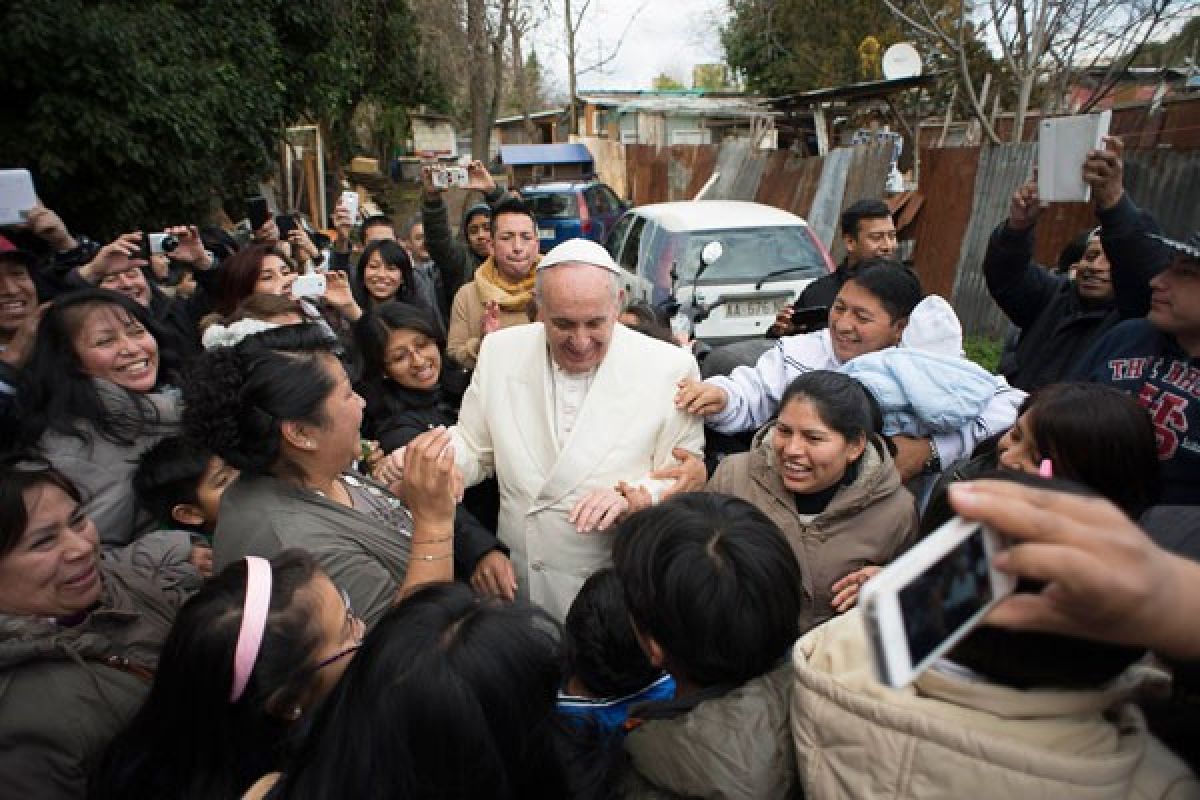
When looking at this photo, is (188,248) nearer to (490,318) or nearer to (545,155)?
(490,318)

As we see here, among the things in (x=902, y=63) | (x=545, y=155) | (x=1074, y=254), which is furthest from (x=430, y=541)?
(x=545, y=155)

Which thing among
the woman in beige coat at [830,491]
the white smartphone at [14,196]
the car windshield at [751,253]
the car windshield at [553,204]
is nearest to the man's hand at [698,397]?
the woman in beige coat at [830,491]

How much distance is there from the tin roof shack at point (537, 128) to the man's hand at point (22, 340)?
2836 centimetres

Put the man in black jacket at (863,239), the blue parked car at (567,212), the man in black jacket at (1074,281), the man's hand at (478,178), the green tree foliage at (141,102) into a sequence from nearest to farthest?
the man in black jacket at (1074,281), the man in black jacket at (863,239), the man's hand at (478,178), the green tree foliage at (141,102), the blue parked car at (567,212)

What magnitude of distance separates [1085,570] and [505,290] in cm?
383

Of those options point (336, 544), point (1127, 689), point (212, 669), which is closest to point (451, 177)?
point (336, 544)

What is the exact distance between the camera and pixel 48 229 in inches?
152

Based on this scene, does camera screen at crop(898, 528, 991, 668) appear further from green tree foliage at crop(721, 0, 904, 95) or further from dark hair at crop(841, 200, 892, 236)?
green tree foliage at crop(721, 0, 904, 95)

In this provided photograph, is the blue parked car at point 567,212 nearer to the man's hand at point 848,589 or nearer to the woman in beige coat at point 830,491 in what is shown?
the woman in beige coat at point 830,491

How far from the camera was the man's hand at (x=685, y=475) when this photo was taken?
2.17 meters

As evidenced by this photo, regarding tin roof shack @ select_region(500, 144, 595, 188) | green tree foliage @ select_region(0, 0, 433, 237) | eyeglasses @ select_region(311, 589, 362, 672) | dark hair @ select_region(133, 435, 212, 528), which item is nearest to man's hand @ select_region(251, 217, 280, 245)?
green tree foliage @ select_region(0, 0, 433, 237)

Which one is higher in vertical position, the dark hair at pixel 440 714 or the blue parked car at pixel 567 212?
the blue parked car at pixel 567 212

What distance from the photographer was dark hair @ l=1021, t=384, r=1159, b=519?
1570 millimetres

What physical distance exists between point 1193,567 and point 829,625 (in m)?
0.54
